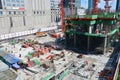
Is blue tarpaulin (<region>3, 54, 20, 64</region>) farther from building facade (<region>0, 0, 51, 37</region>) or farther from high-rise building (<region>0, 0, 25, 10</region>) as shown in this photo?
high-rise building (<region>0, 0, 25, 10</region>)

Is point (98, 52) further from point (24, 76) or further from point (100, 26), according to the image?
point (24, 76)

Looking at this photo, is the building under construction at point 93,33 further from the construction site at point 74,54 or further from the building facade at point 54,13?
the building facade at point 54,13

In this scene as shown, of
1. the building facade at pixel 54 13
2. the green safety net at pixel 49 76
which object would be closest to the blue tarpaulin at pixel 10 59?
the green safety net at pixel 49 76

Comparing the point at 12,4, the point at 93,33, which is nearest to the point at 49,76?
the point at 93,33

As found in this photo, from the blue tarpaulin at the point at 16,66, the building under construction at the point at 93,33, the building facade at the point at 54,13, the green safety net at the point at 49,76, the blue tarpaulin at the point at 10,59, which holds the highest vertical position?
the building facade at the point at 54,13

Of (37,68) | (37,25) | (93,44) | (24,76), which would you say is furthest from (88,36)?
(37,25)

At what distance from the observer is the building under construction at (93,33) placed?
36.5m

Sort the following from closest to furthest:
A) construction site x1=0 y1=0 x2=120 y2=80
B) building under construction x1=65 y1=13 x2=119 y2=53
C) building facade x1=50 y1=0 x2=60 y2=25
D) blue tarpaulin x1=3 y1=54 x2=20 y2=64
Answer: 1. construction site x1=0 y1=0 x2=120 y2=80
2. blue tarpaulin x1=3 y1=54 x2=20 y2=64
3. building under construction x1=65 y1=13 x2=119 y2=53
4. building facade x1=50 y1=0 x2=60 y2=25

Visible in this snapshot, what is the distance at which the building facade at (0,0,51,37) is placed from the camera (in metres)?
61.4

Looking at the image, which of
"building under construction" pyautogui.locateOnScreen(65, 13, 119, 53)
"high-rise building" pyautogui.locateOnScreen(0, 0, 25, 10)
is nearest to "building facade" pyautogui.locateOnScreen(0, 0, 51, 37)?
"high-rise building" pyautogui.locateOnScreen(0, 0, 25, 10)

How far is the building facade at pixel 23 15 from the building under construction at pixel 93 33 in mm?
36249

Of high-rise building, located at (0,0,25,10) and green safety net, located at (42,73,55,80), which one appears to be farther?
high-rise building, located at (0,0,25,10)


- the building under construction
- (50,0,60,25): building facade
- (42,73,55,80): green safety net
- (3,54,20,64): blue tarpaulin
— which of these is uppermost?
(50,0,60,25): building facade

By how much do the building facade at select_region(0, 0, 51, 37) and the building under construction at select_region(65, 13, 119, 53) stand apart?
3625 cm
